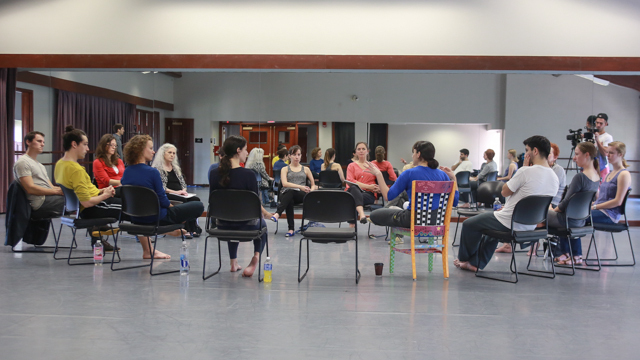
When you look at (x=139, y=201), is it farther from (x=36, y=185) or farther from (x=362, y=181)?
(x=362, y=181)

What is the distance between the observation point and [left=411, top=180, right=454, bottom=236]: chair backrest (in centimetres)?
405

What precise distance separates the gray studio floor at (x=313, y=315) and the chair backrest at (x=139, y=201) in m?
0.54

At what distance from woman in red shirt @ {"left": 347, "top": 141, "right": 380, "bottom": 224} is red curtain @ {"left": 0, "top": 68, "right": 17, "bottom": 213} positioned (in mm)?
5371

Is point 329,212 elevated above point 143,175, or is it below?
below

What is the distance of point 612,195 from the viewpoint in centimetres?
485

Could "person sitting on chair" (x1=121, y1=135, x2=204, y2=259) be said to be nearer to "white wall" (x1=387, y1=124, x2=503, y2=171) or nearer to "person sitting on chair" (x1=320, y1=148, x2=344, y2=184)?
"person sitting on chair" (x1=320, y1=148, x2=344, y2=184)

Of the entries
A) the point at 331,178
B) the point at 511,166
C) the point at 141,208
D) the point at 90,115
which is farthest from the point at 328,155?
the point at 90,115

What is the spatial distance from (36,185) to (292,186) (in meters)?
2.89

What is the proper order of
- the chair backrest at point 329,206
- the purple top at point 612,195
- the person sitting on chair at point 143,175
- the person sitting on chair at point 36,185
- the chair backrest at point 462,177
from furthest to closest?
the chair backrest at point 462,177 < the person sitting on chair at point 36,185 < the purple top at point 612,195 < the person sitting on chair at point 143,175 < the chair backrest at point 329,206

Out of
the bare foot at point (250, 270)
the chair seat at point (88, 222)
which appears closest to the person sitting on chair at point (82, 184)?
the chair seat at point (88, 222)

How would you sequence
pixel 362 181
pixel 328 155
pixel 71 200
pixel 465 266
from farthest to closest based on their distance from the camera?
pixel 328 155 < pixel 362 181 < pixel 71 200 < pixel 465 266

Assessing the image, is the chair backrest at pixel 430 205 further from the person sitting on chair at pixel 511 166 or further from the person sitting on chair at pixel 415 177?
the person sitting on chair at pixel 511 166

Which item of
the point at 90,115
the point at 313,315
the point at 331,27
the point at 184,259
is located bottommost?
the point at 313,315

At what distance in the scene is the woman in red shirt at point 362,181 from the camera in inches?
254
